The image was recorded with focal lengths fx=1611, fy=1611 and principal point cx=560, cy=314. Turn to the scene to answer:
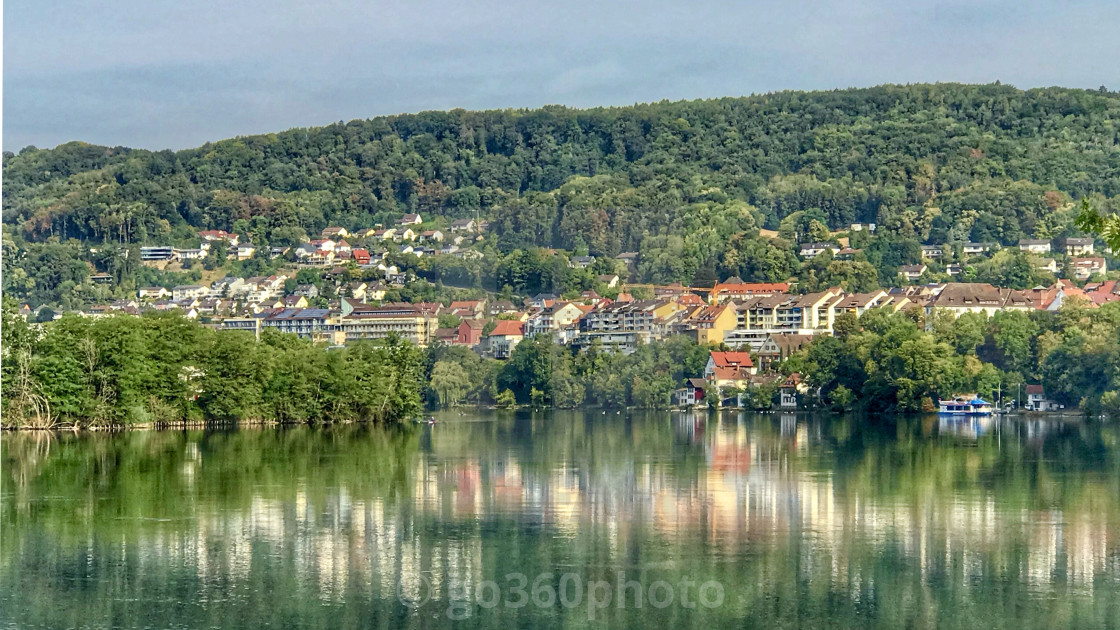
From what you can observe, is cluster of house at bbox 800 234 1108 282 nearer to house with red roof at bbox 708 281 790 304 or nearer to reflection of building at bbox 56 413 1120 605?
house with red roof at bbox 708 281 790 304

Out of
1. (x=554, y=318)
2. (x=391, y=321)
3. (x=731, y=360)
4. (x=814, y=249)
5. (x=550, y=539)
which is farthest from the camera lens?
(x=814, y=249)

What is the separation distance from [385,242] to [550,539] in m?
126

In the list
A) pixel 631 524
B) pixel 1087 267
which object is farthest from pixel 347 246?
pixel 631 524

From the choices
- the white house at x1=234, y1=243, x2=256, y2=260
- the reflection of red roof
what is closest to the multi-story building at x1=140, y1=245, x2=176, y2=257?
the white house at x1=234, y1=243, x2=256, y2=260

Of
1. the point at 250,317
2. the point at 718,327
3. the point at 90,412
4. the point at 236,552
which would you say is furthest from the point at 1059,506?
Answer: the point at 250,317

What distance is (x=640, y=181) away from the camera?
504ft

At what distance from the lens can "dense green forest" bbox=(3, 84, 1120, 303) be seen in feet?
417

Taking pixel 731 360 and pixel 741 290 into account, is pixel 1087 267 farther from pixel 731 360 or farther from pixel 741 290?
pixel 731 360

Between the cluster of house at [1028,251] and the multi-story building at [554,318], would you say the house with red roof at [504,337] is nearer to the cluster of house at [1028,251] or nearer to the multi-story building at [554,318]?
the multi-story building at [554,318]

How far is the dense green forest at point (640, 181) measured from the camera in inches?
5010

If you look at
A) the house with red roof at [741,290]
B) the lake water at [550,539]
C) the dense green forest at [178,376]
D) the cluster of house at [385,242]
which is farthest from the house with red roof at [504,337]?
the lake water at [550,539]

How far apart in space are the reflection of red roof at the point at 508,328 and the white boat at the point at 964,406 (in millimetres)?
32523

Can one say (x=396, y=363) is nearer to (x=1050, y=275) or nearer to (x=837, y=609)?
(x=837, y=609)

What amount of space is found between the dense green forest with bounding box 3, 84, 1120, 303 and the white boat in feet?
135
